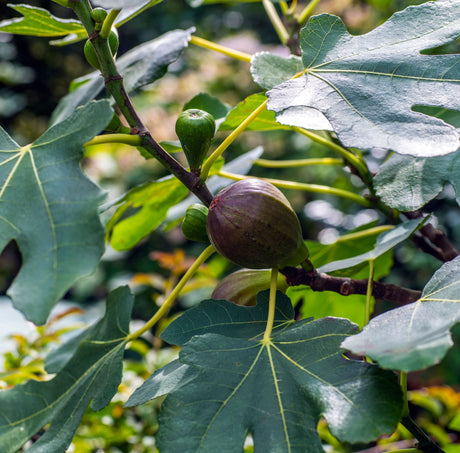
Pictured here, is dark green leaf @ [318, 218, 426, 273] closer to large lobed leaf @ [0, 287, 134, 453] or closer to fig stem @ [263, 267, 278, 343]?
fig stem @ [263, 267, 278, 343]

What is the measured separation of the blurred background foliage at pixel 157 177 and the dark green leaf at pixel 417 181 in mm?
230

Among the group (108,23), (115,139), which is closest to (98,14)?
(108,23)

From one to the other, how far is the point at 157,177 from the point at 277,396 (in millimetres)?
2269

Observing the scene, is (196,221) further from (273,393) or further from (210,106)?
(210,106)

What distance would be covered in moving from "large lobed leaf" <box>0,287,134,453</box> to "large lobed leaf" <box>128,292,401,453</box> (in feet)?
0.29

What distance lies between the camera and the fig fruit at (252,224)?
53 cm

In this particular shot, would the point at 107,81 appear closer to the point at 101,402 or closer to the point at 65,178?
the point at 65,178

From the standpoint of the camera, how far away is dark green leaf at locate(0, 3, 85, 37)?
2.35 feet

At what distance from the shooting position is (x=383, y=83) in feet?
A: 1.77

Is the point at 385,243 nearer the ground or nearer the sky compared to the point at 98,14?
nearer the ground

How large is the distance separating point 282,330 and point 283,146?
84.0 inches

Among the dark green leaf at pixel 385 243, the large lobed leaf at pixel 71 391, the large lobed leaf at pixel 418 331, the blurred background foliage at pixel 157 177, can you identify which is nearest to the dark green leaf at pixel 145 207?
the blurred background foliage at pixel 157 177

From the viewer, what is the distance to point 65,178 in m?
0.47

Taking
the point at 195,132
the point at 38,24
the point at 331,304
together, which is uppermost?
the point at 38,24
